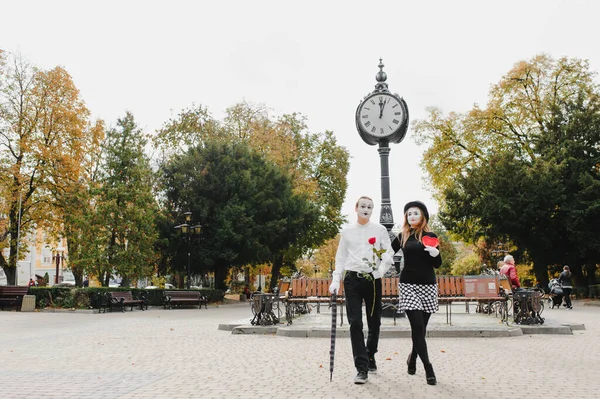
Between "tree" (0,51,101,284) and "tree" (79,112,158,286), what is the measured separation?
2676 mm

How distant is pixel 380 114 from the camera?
16.0m

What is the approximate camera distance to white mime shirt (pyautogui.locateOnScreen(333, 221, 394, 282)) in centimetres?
708

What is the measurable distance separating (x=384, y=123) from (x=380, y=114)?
0.27 meters

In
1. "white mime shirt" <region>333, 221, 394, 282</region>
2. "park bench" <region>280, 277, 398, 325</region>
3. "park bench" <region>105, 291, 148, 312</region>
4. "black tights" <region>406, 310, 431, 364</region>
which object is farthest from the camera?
"park bench" <region>105, 291, 148, 312</region>

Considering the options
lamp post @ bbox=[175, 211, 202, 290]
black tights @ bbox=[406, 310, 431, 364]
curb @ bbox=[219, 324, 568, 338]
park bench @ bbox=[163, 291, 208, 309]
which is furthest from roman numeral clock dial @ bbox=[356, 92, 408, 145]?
lamp post @ bbox=[175, 211, 202, 290]

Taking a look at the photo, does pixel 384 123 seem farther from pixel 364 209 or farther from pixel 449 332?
pixel 364 209

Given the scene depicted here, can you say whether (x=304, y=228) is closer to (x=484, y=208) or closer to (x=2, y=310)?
(x=484, y=208)

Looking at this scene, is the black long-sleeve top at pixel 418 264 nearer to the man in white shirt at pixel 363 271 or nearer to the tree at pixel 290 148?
the man in white shirt at pixel 363 271

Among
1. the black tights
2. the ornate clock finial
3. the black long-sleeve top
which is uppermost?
the ornate clock finial

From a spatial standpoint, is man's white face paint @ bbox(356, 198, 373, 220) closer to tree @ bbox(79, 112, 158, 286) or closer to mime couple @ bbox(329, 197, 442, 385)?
mime couple @ bbox(329, 197, 442, 385)

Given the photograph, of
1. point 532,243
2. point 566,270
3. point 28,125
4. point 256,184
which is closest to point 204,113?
point 256,184

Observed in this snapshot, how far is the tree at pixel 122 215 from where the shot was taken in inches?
1148

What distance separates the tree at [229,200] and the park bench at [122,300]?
646cm

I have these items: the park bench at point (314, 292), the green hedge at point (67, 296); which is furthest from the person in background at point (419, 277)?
the green hedge at point (67, 296)
